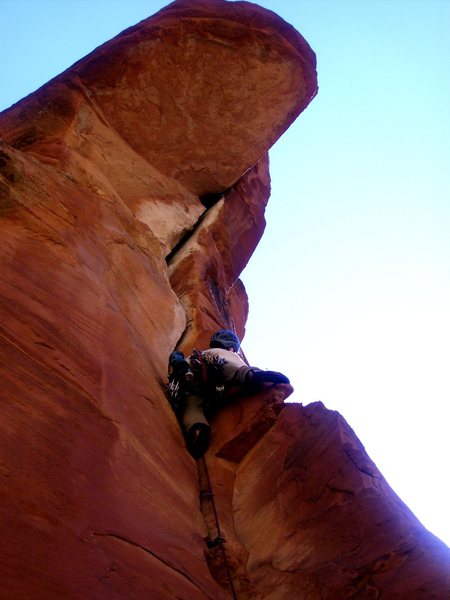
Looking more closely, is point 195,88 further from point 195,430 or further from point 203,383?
point 195,430

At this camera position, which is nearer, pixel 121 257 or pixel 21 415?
pixel 21 415

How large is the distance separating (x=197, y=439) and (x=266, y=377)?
1.11m

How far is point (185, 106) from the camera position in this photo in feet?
37.4

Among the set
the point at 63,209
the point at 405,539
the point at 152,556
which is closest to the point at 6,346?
the point at 152,556

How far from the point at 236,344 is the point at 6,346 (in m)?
4.14

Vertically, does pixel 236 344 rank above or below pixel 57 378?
above

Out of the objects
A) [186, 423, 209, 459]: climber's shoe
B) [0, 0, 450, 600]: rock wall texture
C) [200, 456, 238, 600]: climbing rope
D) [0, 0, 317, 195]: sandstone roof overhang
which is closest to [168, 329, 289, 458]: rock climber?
[186, 423, 209, 459]: climber's shoe

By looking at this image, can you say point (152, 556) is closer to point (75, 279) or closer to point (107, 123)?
point (75, 279)

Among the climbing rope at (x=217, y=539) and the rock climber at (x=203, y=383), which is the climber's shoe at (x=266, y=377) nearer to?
the rock climber at (x=203, y=383)

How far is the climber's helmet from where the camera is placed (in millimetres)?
7977

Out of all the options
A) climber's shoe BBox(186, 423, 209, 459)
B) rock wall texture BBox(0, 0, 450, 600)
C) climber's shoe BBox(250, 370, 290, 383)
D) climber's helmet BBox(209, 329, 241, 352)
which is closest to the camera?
rock wall texture BBox(0, 0, 450, 600)

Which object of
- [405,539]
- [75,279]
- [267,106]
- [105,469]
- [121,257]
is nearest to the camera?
[105,469]

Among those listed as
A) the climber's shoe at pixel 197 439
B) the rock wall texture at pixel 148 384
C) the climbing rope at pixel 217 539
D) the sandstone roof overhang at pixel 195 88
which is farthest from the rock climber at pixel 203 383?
the sandstone roof overhang at pixel 195 88

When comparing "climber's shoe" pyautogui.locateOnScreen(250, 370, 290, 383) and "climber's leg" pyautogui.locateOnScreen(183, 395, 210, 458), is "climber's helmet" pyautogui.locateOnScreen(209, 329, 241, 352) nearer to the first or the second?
"climber's shoe" pyautogui.locateOnScreen(250, 370, 290, 383)
